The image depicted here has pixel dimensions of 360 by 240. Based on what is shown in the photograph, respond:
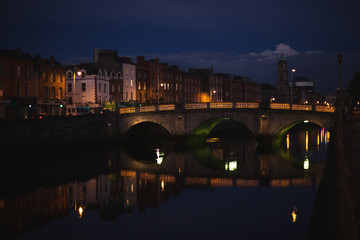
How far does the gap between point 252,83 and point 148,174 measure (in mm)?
100731

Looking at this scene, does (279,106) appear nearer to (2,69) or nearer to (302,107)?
(302,107)

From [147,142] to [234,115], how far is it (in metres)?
16.3

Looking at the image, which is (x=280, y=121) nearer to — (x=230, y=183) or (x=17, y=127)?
(x=230, y=183)

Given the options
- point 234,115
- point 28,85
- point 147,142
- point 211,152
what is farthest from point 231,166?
point 28,85

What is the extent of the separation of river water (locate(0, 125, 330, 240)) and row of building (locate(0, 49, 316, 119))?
50.3 feet

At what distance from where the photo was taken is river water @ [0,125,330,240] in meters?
16.4

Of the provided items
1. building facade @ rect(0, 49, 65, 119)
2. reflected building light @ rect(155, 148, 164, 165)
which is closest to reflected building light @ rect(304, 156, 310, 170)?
reflected building light @ rect(155, 148, 164, 165)

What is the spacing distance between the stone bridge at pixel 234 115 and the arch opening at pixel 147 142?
2.56 metres

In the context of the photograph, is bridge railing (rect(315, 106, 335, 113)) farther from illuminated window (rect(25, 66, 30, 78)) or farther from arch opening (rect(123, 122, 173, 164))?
illuminated window (rect(25, 66, 30, 78))

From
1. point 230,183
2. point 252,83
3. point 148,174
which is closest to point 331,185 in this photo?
point 230,183

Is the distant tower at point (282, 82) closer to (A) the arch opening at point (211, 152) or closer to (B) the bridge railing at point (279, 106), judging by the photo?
Result: (A) the arch opening at point (211, 152)

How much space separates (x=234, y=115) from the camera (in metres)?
41.2

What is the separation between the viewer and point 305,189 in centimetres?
2250

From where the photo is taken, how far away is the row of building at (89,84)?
163 feet
